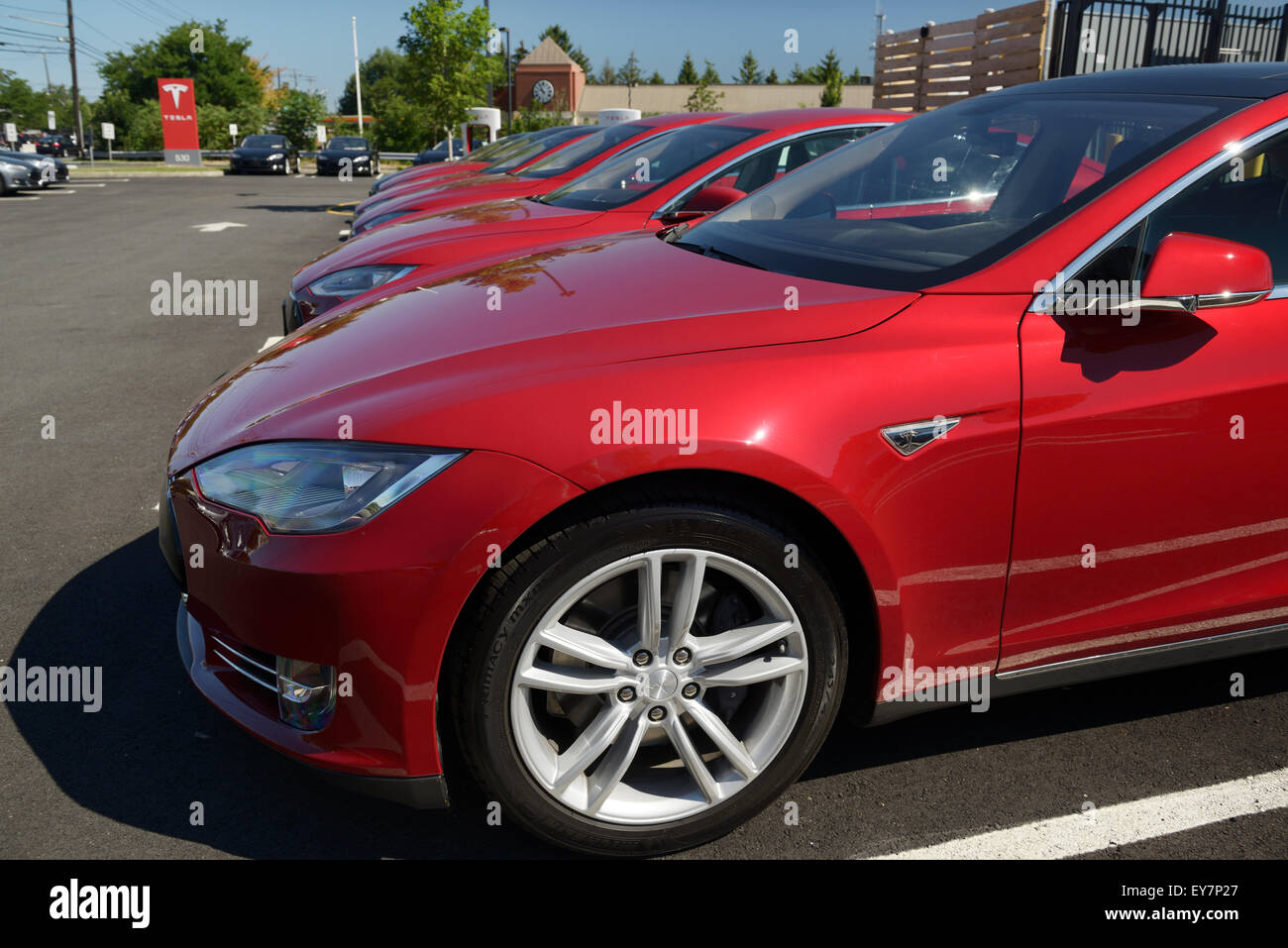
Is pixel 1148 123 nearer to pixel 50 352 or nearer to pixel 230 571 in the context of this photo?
pixel 230 571

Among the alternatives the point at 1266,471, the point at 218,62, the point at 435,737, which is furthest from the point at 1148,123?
the point at 218,62

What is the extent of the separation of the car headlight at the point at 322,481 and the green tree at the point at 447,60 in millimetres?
23585

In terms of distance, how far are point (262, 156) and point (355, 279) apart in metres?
33.9

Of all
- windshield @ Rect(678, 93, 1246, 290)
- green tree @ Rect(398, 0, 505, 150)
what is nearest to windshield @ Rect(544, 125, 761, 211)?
windshield @ Rect(678, 93, 1246, 290)

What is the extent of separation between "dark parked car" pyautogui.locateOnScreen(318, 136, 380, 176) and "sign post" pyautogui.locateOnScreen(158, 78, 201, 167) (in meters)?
8.91

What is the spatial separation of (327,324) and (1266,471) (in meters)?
2.44

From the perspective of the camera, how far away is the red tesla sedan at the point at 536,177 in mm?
7793

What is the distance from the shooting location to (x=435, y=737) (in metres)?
2.02

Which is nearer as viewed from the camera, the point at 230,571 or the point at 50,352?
the point at 230,571

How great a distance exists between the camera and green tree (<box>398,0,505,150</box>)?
913 inches

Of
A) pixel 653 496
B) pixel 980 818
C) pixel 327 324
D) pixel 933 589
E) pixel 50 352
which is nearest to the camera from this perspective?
pixel 653 496

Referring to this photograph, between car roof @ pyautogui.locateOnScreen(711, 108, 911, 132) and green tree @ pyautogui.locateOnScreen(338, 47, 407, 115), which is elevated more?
green tree @ pyautogui.locateOnScreen(338, 47, 407, 115)

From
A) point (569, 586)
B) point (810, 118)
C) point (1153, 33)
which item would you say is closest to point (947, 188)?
point (569, 586)

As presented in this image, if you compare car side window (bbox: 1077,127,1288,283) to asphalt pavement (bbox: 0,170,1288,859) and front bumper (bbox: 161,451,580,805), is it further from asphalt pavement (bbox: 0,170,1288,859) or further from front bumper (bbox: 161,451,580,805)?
front bumper (bbox: 161,451,580,805)
